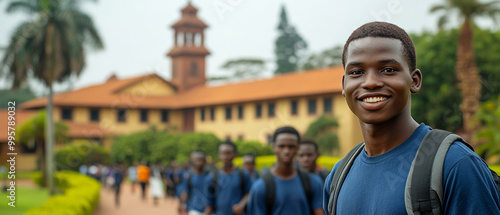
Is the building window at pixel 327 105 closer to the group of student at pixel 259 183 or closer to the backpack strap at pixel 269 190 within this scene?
the group of student at pixel 259 183

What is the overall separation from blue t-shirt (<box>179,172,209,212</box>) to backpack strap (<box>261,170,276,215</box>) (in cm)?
415

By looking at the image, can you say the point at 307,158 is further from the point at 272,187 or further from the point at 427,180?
the point at 427,180

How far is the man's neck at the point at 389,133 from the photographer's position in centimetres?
228

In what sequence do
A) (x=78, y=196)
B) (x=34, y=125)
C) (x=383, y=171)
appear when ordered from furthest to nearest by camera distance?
(x=34, y=125)
(x=78, y=196)
(x=383, y=171)

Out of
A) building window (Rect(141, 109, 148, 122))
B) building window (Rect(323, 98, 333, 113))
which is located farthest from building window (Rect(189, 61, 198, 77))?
building window (Rect(323, 98, 333, 113))

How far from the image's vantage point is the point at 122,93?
5375cm

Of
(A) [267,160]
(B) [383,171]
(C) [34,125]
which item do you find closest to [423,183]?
(B) [383,171]

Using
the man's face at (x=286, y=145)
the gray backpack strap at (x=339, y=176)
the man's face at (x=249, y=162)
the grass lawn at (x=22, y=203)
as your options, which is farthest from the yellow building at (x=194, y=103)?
the gray backpack strap at (x=339, y=176)

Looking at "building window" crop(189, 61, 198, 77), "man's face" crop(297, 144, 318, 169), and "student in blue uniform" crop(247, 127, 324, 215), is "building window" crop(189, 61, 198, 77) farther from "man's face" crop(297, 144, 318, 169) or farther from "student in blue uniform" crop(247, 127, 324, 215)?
"student in blue uniform" crop(247, 127, 324, 215)

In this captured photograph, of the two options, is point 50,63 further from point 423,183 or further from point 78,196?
point 423,183

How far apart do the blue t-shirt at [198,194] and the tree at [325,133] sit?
2558cm

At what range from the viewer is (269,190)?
6.15m

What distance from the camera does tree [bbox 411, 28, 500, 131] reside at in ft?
114

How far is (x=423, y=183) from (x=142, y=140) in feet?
146
